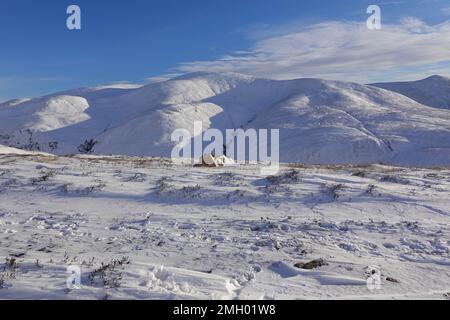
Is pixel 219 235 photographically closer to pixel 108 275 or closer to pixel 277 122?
pixel 108 275

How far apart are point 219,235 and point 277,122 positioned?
398ft

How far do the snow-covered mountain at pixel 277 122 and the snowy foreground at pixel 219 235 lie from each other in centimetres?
6902

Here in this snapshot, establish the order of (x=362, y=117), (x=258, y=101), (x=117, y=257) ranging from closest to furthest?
(x=117, y=257)
(x=362, y=117)
(x=258, y=101)

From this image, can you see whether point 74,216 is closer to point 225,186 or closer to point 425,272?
point 225,186

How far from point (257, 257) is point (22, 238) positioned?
5782 mm

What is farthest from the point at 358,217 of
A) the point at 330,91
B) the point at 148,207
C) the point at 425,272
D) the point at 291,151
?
the point at 330,91

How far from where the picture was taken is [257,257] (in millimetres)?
9414

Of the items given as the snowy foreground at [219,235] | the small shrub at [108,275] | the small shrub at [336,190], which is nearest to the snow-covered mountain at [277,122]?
the small shrub at [336,190]

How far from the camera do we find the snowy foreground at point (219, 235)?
7555 mm

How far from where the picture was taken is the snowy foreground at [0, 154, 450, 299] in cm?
755

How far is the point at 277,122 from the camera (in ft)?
428

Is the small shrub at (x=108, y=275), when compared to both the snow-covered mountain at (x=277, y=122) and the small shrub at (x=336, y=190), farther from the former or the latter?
the snow-covered mountain at (x=277, y=122)

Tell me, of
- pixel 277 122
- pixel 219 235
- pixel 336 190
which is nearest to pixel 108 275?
pixel 219 235

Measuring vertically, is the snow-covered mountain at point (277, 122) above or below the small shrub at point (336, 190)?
above
